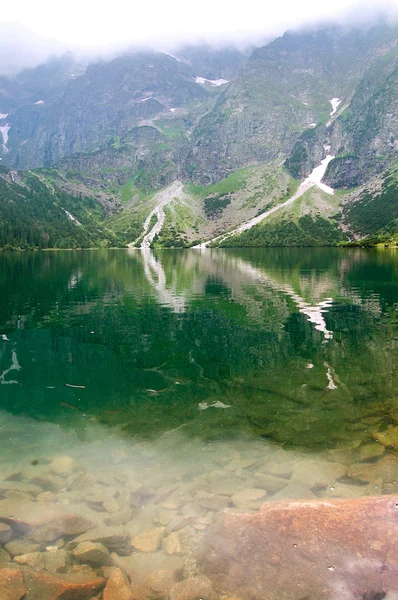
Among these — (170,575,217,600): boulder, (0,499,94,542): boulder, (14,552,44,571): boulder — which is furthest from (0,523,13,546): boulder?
(170,575,217,600): boulder

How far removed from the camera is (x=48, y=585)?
979 cm

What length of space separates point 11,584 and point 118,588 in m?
2.73

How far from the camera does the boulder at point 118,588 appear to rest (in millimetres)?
9406

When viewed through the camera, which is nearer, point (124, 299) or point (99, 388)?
point (99, 388)

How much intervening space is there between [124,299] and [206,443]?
141 ft

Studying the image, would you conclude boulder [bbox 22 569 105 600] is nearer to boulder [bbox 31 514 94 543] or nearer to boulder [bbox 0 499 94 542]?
boulder [bbox 31 514 94 543]

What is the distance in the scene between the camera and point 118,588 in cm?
964

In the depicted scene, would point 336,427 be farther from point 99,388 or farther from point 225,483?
point 99,388

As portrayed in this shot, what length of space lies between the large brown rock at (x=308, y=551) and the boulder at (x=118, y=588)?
1959 millimetres

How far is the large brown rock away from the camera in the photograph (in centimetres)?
944

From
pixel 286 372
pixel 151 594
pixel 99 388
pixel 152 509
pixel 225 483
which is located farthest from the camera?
pixel 286 372

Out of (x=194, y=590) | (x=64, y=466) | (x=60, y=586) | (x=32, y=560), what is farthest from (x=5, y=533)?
(x=194, y=590)

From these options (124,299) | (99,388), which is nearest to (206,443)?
(99,388)

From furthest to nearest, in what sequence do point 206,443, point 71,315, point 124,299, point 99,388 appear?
point 124,299 → point 71,315 → point 99,388 → point 206,443
